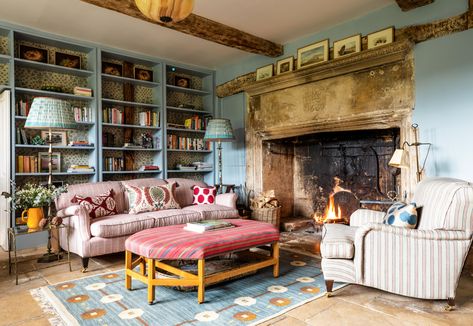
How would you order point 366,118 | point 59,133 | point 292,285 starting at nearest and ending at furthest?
point 292,285 < point 366,118 < point 59,133

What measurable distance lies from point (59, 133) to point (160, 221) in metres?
2.20

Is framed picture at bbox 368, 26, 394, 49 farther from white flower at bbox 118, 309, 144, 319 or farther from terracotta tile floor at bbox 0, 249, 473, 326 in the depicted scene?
white flower at bbox 118, 309, 144, 319

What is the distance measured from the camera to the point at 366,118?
12.6 ft

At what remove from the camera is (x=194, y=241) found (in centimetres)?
243

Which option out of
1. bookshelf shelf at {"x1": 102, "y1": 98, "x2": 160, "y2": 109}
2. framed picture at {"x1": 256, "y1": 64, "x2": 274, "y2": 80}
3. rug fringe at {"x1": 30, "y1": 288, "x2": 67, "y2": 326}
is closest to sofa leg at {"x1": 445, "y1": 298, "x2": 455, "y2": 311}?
rug fringe at {"x1": 30, "y1": 288, "x2": 67, "y2": 326}

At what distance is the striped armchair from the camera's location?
7.32ft

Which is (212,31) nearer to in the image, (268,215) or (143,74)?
(143,74)

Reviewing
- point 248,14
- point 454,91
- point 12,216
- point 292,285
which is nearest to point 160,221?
point 292,285

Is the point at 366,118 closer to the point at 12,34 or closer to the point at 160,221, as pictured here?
the point at 160,221

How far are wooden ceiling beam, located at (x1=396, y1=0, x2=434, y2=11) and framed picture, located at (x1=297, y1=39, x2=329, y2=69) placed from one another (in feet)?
3.28

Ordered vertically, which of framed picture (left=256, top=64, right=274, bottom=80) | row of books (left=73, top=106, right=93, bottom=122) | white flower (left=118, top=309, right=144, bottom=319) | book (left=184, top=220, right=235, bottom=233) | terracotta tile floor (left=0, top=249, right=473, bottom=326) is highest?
framed picture (left=256, top=64, right=274, bottom=80)

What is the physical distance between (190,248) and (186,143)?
11.8ft

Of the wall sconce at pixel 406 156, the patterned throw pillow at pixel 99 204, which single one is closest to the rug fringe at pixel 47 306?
the patterned throw pillow at pixel 99 204

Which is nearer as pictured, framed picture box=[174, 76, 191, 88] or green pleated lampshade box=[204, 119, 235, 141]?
green pleated lampshade box=[204, 119, 235, 141]
